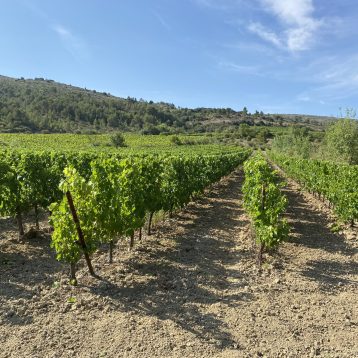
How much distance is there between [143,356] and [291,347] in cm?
218

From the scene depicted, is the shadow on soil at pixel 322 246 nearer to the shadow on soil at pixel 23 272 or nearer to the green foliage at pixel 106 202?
the green foliage at pixel 106 202

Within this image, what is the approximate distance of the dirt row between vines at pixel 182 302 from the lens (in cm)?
529

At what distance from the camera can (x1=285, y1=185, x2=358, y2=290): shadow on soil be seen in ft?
26.5

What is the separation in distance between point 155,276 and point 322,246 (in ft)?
17.7

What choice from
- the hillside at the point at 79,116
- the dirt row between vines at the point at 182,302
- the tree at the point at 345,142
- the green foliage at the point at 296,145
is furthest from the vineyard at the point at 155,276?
the hillside at the point at 79,116

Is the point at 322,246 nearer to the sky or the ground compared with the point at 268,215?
nearer to the ground

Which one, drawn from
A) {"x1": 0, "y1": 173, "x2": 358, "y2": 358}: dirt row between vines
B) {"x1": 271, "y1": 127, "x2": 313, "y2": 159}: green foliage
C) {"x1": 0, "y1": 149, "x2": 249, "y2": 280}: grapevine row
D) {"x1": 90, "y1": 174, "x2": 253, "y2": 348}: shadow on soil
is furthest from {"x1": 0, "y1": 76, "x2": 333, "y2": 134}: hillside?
{"x1": 0, "y1": 173, "x2": 358, "y2": 358}: dirt row between vines

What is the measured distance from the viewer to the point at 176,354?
5.07 metres

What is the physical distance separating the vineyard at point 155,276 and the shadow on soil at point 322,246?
0.18 feet

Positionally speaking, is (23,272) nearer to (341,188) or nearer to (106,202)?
(106,202)

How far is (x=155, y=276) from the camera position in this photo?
25.2 ft

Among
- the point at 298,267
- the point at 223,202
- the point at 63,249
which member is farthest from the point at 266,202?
the point at 223,202

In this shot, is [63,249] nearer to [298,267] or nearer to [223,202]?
[298,267]

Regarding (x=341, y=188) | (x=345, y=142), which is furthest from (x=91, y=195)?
(x=345, y=142)
